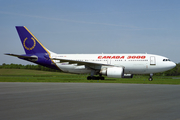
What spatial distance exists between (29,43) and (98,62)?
1206 centimetres

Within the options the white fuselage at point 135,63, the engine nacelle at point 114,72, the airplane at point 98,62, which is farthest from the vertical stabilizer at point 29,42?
the engine nacelle at point 114,72

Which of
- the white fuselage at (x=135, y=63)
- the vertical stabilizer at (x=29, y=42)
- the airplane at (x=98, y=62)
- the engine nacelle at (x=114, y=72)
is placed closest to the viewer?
the engine nacelle at (x=114, y=72)

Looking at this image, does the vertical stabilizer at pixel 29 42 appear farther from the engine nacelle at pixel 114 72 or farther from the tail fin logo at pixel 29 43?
the engine nacelle at pixel 114 72

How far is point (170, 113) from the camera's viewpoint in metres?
7.06

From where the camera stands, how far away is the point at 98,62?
34312 millimetres

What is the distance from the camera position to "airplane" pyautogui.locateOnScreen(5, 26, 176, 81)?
105 ft

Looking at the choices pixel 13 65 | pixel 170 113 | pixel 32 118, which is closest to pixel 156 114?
pixel 170 113

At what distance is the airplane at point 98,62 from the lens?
3187 centimetres

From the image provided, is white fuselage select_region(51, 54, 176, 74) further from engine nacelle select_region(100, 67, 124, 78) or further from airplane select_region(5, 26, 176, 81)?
engine nacelle select_region(100, 67, 124, 78)

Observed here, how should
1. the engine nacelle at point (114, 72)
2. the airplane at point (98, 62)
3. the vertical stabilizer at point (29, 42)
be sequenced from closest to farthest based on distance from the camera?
the engine nacelle at point (114, 72), the airplane at point (98, 62), the vertical stabilizer at point (29, 42)

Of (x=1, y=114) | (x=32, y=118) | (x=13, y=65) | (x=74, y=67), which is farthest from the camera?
(x=13, y=65)

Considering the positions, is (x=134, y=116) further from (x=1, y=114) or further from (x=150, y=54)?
(x=150, y=54)

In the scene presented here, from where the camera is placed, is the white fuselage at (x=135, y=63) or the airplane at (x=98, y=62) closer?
the airplane at (x=98, y=62)

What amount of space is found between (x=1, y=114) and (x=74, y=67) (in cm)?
2821
